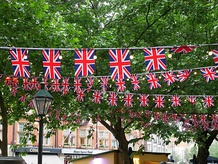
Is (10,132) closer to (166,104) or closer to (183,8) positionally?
(166,104)

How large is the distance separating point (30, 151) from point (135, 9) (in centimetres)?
3093

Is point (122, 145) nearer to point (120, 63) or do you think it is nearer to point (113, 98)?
point (113, 98)

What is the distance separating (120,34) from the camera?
16.4 metres

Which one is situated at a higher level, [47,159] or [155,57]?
[155,57]

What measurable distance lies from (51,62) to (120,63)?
1.89 metres

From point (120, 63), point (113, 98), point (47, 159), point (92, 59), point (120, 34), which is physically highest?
point (120, 34)

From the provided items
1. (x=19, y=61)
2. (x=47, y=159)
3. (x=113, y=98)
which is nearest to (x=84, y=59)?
(x=19, y=61)

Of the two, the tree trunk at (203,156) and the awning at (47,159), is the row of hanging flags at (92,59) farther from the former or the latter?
the awning at (47,159)

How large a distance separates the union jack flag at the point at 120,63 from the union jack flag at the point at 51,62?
4.85 feet

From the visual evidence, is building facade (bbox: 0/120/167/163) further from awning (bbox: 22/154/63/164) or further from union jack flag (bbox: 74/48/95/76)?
union jack flag (bbox: 74/48/95/76)

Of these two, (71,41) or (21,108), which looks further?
(21,108)

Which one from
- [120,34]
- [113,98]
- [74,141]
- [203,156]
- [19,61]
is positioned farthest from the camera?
[74,141]

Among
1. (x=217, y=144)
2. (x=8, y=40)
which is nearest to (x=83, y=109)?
(x=8, y=40)

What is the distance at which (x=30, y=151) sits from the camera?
42.7m
